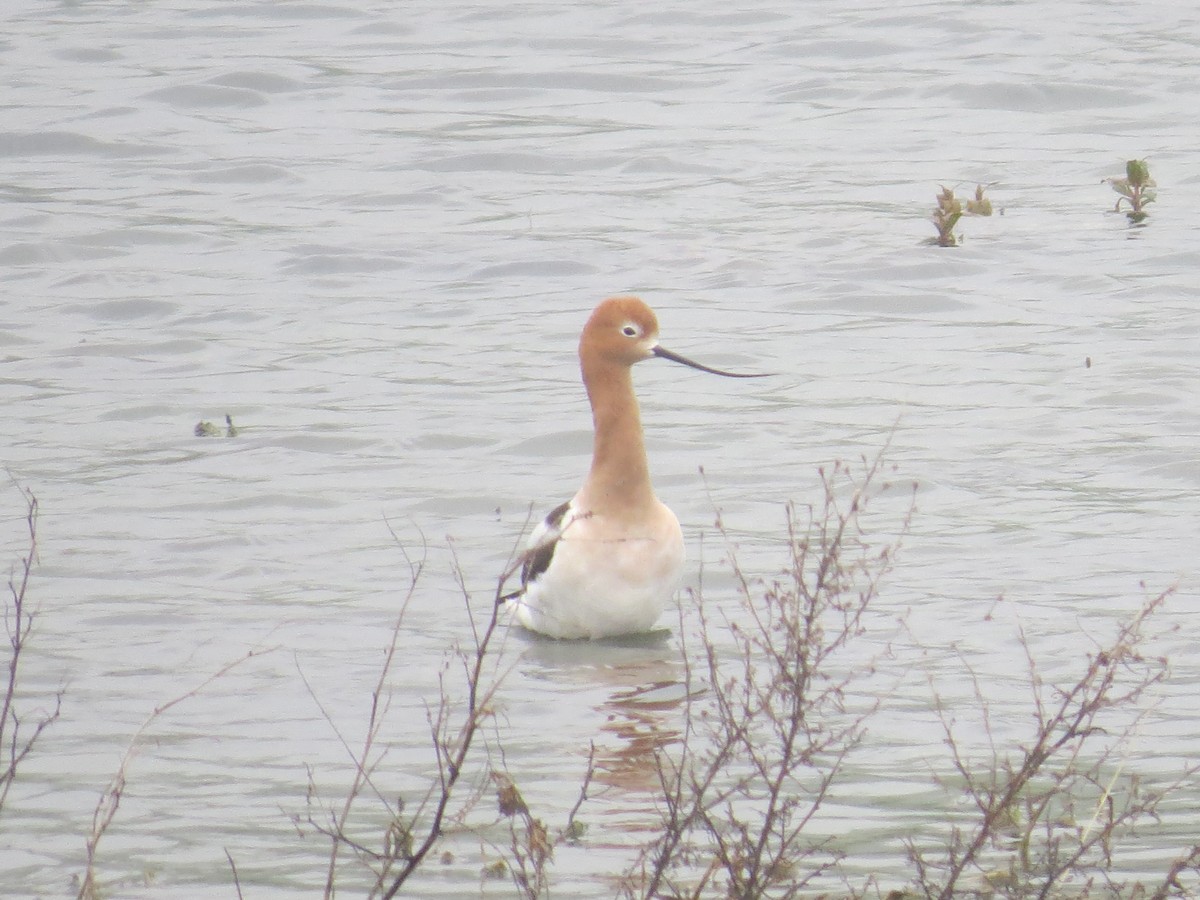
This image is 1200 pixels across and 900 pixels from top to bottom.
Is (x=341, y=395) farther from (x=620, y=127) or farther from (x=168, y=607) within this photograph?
(x=620, y=127)

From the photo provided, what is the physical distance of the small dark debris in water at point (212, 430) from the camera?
37.1ft

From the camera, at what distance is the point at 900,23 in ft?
70.6

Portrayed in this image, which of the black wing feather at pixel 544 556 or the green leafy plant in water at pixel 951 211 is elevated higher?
the green leafy plant in water at pixel 951 211

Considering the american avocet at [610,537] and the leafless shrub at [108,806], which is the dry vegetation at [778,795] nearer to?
the leafless shrub at [108,806]

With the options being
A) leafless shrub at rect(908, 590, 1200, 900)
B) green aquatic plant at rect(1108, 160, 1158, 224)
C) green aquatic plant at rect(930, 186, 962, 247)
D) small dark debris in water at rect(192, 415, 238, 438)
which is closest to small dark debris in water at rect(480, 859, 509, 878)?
leafless shrub at rect(908, 590, 1200, 900)

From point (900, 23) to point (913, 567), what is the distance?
13.4 meters

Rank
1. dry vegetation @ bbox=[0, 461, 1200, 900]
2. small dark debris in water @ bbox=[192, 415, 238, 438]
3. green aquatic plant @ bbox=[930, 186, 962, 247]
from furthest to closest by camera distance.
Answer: green aquatic plant @ bbox=[930, 186, 962, 247] → small dark debris in water @ bbox=[192, 415, 238, 438] → dry vegetation @ bbox=[0, 461, 1200, 900]

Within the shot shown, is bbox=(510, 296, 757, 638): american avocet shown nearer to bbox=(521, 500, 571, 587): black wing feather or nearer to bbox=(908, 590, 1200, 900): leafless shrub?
bbox=(521, 500, 571, 587): black wing feather

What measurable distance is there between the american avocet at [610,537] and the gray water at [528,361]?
0.63 feet

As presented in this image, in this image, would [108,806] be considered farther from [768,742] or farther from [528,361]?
[528,361]

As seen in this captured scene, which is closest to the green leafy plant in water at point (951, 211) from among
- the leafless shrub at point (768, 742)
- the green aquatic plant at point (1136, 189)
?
the green aquatic plant at point (1136, 189)

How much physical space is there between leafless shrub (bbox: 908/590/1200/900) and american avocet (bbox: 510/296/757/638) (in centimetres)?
126

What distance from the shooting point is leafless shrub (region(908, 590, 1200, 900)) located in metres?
4.76

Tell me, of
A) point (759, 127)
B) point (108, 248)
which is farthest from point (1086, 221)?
point (108, 248)
